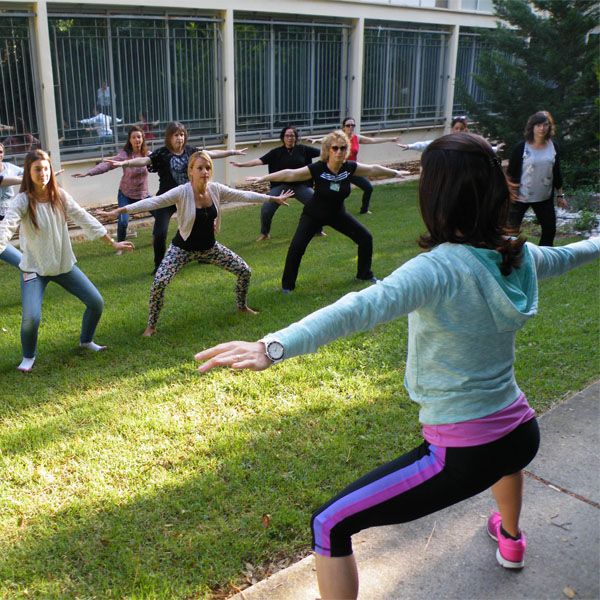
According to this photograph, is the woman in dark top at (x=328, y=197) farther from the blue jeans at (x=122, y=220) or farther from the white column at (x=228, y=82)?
the white column at (x=228, y=82)

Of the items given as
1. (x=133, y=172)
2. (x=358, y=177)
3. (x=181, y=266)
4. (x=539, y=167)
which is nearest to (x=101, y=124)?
(x=133, y=172)

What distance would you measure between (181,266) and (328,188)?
212cm

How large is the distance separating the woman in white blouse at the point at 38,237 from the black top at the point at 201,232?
1.11 metres

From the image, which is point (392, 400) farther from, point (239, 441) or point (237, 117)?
point (237, 117)

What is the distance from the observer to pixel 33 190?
5.57 m

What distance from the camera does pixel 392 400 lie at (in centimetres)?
493

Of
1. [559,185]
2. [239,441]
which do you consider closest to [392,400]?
[239,441]

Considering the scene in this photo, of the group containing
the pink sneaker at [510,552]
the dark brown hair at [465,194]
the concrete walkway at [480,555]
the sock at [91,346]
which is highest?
the dark brown hair at [465,194]

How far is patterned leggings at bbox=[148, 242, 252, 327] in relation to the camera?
6.46 meters

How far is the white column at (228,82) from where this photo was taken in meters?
13.7

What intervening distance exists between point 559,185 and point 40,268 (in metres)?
6.34

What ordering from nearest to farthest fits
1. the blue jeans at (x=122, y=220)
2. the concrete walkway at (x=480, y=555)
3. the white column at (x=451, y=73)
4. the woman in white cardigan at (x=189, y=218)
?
the concrete walkway at (x=480, y=555), the woman in white cardigan at (x=189, y=218), the blue jeans at (x=122, y=220), the white column at (x=451, y=73)

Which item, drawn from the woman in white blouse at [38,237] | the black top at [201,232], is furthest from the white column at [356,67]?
the woman in white blouse at [38,237]

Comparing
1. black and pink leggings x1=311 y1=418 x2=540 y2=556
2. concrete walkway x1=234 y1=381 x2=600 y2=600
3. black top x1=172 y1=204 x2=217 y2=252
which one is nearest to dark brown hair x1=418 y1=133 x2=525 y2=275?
black and pink leggings x1=311 y1=418 x2=540 y2=556
